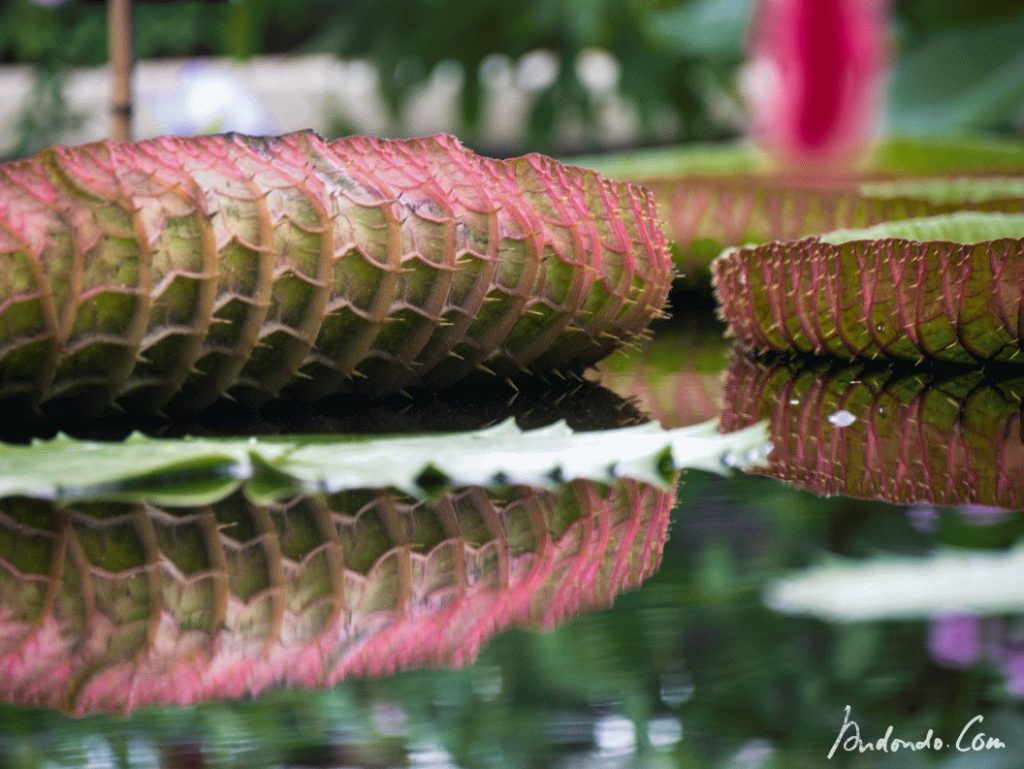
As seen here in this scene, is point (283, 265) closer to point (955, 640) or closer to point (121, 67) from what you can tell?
point (955, 640)

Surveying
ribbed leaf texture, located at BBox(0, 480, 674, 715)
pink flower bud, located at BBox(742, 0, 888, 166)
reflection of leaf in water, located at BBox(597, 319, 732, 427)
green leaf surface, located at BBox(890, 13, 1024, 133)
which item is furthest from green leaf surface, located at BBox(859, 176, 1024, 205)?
green leaf surface, located at BBox(890, 13, 1024, 133)

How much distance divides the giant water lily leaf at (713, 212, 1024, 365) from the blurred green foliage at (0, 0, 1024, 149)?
1980 mm

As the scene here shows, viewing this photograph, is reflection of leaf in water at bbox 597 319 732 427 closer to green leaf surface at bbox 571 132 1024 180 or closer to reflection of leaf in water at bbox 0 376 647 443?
reflection of leaf in water at bbox 0 376 647 443

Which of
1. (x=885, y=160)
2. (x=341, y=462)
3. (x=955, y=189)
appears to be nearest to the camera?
(x=341, y=462)

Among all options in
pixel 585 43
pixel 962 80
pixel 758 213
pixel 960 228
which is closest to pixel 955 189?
pixel 758 213

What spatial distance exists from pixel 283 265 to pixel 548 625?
0.19 m

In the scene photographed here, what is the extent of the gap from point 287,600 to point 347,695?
48mm

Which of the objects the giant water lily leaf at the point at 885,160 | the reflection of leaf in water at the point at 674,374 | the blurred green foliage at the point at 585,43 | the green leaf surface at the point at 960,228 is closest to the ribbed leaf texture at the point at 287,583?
the reflection of leaf in water at the point at 674,374

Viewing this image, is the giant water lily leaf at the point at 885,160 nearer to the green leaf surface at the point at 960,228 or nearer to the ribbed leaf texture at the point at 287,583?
the green leaf surface at the point at 960,228

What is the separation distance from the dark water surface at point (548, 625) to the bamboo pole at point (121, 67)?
1.56 feet

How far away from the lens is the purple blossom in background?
0.21 m

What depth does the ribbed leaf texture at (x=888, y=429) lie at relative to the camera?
0.33 m

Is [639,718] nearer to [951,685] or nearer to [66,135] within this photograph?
[951,685]

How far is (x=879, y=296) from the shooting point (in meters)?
0.49
